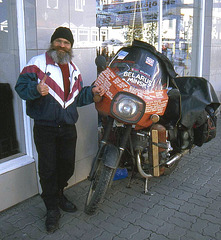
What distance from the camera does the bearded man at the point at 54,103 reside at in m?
2.85

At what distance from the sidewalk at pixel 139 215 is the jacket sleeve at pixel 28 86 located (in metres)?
1.33

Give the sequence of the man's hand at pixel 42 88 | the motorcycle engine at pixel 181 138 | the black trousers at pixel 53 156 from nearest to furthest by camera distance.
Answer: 1. the man's hand at pixel 42 88
2. the black trousers at pixel 53 156
3. the motorcycle engine at pixel 181 138

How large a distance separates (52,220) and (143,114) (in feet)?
4.62

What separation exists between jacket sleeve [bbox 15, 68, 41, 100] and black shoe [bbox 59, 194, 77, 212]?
128 centimetres

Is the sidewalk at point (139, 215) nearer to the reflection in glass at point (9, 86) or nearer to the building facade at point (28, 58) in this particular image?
the building facade at point (28, 58)

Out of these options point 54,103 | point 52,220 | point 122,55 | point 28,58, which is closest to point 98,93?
point 54,103

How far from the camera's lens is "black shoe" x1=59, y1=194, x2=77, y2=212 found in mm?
3287

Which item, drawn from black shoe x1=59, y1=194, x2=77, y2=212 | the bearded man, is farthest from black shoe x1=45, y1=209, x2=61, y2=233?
black shoe x1=59, y1=194, x2=77, y2=212

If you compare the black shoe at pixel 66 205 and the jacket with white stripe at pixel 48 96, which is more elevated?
the jacket with white stripe at pixel 48 96

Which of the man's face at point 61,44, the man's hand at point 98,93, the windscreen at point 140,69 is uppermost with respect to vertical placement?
the man's face at point 61,44

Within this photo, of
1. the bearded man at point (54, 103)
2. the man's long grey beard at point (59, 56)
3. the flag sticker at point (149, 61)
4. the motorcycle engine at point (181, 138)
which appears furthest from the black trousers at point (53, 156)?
the motorcycle engine at point (181, 138)

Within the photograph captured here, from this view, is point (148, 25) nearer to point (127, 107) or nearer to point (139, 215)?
point (127, 107)

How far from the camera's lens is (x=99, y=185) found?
279 cm

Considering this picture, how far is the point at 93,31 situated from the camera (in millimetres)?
4000
